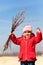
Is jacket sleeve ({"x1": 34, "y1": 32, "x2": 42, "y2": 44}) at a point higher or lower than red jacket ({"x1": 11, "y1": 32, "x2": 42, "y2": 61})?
higher

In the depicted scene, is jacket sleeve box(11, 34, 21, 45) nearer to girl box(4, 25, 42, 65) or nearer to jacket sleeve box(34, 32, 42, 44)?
girl box(4, 25, 42, 65)

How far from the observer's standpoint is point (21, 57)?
7.99 meters

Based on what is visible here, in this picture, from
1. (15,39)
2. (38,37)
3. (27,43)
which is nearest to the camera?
(38,37)

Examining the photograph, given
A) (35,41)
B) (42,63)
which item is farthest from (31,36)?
(42,63)

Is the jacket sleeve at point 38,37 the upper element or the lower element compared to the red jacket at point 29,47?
upper

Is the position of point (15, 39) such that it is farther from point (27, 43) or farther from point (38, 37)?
point (38, 37)

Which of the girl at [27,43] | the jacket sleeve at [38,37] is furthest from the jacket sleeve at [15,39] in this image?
the jacket sleeve at [38,37]

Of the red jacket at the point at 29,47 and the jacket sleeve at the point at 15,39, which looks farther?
the jacket sleeve at the point at 15,39

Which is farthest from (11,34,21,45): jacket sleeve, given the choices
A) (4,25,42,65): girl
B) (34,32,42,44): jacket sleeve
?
(34,32,42,44): jacket sleeve

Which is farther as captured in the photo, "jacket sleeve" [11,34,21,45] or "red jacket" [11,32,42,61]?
"jacket sleeve" [11,34,21,45]

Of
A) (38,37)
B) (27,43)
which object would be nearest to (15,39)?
(27,43)

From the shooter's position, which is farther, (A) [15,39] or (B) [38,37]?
(A) [15,39]

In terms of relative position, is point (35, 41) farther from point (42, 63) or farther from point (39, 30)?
point (42, 63)

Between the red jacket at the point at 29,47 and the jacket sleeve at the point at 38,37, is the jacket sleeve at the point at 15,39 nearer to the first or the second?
the red jacket at the point at 29,47
